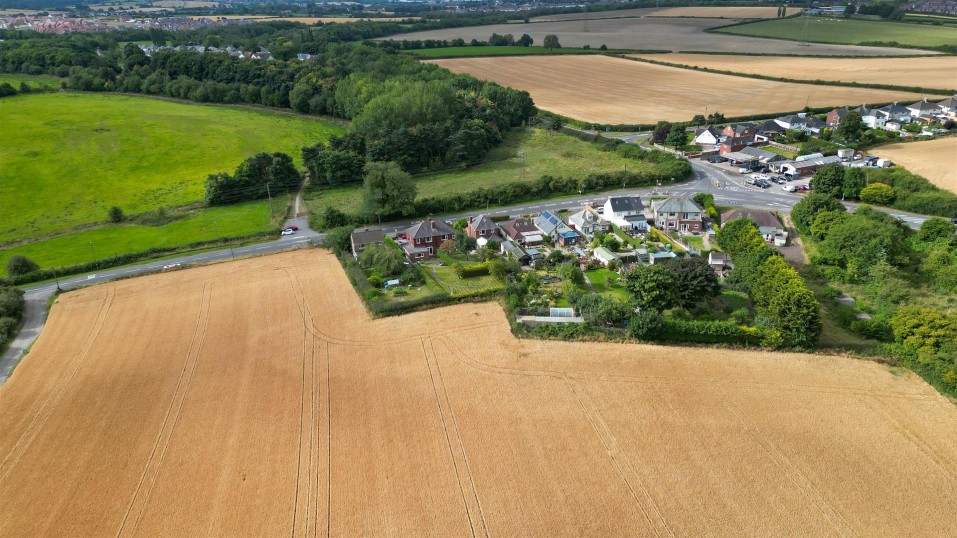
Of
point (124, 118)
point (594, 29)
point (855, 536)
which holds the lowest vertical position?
point (855, 536)

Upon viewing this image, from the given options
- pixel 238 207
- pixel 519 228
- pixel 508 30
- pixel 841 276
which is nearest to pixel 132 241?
A: pixel 238 207

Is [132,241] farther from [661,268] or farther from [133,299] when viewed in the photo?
[661,268]

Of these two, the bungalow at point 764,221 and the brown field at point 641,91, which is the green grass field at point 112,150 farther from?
the bungalow at point 764,221

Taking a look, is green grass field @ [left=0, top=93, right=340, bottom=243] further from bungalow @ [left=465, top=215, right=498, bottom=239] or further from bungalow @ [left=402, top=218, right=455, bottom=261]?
bungalow @ [left=465, top=215, right=498, bottom=239]

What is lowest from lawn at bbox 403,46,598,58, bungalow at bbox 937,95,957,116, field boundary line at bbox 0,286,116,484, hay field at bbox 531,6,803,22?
field boundary line at bbox 0,286,116,484

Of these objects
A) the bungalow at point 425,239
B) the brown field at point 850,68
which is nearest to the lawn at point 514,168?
the bungalow at point 425,239

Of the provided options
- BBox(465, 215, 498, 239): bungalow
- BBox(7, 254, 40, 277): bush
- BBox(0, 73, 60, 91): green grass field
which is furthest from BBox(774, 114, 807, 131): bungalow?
BBox(0, 73, 60, 91): green grass field
